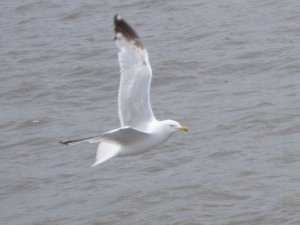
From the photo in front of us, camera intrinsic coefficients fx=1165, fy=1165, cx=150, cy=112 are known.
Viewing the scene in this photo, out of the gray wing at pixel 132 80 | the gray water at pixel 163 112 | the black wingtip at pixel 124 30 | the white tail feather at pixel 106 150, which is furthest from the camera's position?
the gray water at pixel 163 112

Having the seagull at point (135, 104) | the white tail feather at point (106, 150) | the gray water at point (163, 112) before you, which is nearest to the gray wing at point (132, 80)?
the seagull at point (135, 104)

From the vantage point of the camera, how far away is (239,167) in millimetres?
10227

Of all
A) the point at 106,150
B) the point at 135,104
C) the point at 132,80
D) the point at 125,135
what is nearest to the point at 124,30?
the point at 132,80

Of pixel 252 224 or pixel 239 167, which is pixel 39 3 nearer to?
pixel 239 167

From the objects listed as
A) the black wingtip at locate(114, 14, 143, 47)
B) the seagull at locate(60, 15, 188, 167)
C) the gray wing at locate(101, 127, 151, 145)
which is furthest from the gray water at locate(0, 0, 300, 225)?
the black wingtip at locate(114, 14, 143, 47)

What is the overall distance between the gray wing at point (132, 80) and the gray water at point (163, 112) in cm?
142

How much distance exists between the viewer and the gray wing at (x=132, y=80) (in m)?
8.21

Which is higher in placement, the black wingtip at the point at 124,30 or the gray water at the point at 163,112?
the black wingtip at the point at 124,30

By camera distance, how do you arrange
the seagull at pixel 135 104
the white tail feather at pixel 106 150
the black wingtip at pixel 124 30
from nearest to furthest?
the white tail feather at pixel 106 150
the seagull at pixel 135 104
the black wingtip at pixel 124 30

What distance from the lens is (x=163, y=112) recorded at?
1170 cm

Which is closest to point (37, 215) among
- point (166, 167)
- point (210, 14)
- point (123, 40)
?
point (166, 167)

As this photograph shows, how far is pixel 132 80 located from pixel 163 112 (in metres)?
3.38

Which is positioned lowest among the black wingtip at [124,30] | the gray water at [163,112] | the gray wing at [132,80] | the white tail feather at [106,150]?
the gray water at [163,112]

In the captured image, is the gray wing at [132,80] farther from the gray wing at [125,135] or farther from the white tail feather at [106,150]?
the white tail feather at [106,150]
